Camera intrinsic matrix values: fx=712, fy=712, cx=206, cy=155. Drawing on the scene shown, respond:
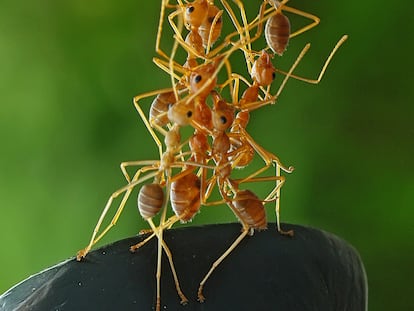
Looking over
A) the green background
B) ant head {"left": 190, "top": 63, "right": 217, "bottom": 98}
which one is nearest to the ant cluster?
ant head {"left": 190, "top": 63, "right": 217, "bottom": 98}

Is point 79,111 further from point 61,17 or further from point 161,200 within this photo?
point 161,200

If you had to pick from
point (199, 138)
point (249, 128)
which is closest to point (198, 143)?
point (199, 138)

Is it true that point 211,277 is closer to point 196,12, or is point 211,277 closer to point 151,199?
point 151,199

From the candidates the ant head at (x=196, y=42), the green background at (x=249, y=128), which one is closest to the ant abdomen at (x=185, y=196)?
the ant head at (x=196, y=42)

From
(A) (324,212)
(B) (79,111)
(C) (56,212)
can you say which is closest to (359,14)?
(A) (324,212)

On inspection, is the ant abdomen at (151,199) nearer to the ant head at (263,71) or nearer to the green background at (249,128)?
the ant head at (263,71)

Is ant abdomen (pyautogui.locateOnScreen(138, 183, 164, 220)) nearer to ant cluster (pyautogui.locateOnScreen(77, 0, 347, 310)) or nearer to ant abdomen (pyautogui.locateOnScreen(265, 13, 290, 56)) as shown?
ant cluster (pyautogui.locateOnScreen(77, 0, 347, 310))

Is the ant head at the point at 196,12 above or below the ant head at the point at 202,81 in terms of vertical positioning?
above
